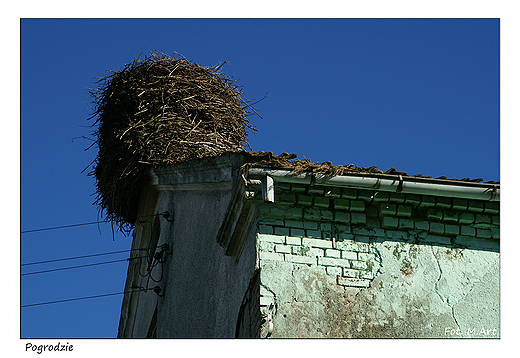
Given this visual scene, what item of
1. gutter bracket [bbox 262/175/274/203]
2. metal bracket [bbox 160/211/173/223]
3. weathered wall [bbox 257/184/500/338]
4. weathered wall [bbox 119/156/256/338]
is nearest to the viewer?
weathered wall [bbox 257/184/500/338]

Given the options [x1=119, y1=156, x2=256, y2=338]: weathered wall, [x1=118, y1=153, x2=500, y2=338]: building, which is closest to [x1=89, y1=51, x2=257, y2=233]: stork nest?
[x1=119, y1=156, x2=256, y2=338]: weathered wall

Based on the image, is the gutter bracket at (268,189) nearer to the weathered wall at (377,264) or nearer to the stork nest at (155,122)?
the weathered wall at (377,264)

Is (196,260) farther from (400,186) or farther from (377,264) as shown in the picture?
(400,186)

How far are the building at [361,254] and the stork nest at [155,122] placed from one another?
3806 millimetres

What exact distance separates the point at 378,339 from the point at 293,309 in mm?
665

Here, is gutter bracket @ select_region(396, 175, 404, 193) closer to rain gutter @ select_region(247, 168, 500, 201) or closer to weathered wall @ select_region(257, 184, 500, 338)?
rain gutter @ select_region(247, 168, 500, 201)

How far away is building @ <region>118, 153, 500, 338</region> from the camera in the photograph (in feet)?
16.6

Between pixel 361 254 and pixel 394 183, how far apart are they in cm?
63

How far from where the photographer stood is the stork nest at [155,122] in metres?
9.48

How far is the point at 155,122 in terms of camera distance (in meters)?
9.67

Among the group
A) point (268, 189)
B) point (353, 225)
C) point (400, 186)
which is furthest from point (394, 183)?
point (268, 189)

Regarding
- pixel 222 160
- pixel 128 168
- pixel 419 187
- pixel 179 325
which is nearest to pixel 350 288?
pixel 419 187

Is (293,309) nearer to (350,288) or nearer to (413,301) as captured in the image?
(350,288)

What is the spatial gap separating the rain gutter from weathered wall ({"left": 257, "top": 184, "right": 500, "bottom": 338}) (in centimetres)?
14
